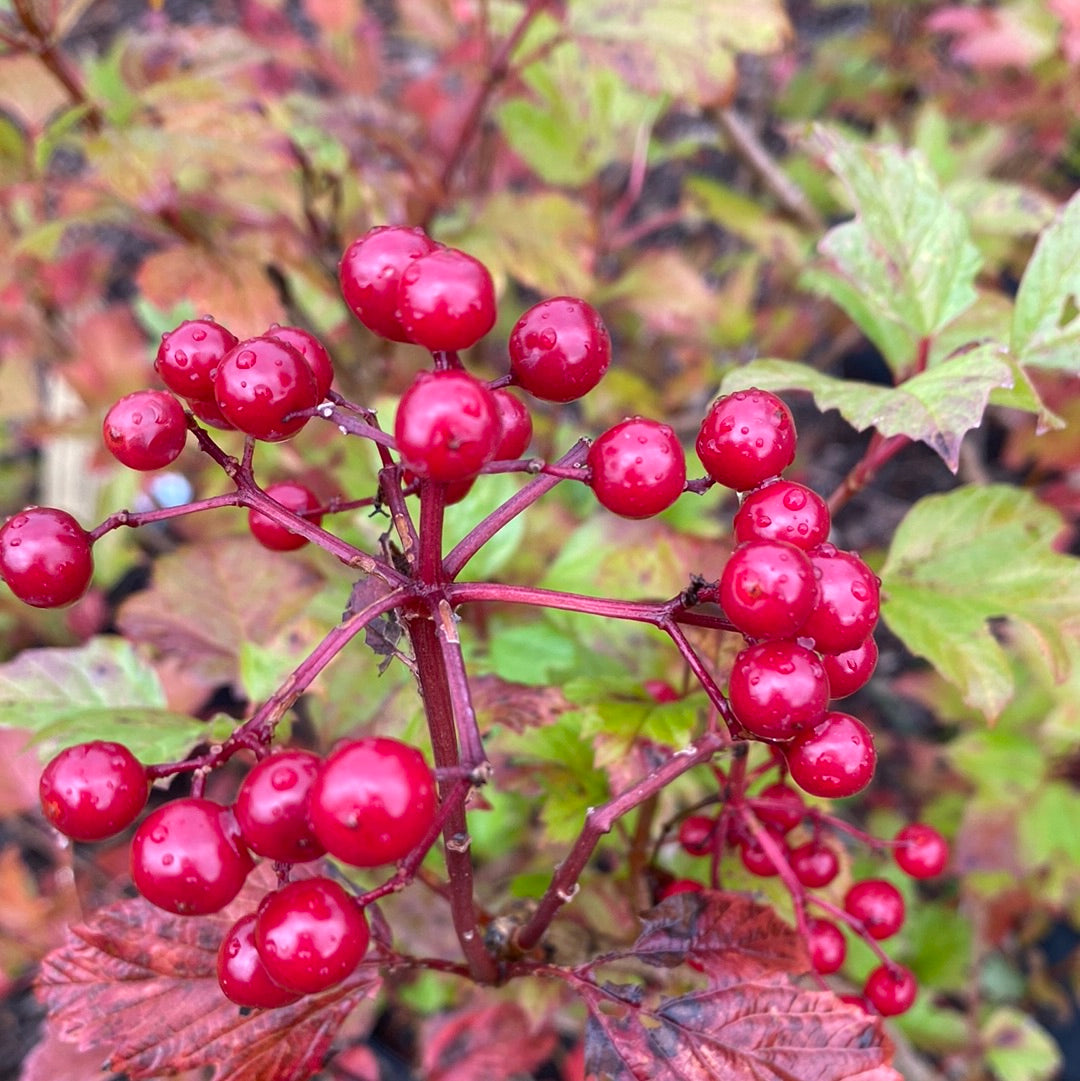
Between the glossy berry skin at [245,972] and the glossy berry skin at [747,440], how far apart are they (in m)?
0.70

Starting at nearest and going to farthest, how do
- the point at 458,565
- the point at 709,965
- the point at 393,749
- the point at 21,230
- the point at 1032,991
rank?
the point at 393,749 < the point at 458,565 < the point at 709,965 < the point at 21,230 < the point at 1032,991

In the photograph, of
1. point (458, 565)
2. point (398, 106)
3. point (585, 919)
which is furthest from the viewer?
point (398, 106)

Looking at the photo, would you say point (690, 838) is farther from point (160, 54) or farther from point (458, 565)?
point (160, 54)

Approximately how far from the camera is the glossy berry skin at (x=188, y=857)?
2.88 ft

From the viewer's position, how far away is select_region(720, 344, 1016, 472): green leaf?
4.06ft

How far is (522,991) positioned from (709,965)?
0.60 meters

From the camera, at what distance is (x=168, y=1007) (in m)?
1.22

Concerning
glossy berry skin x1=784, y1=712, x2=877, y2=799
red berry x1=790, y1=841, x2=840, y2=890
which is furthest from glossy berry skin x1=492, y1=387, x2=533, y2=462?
red berry x1=790, y1=841, x2=840, y2=890

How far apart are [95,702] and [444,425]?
1175mm

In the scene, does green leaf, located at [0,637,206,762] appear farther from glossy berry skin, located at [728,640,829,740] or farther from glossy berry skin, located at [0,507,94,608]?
glossy berry skin, located at [728,640,829,740]

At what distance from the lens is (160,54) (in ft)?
10.9

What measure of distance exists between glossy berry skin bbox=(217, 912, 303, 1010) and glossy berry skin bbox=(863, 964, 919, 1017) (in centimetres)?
95

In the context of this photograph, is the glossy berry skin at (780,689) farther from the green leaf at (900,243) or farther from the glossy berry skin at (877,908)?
the green leaf at (900,243)

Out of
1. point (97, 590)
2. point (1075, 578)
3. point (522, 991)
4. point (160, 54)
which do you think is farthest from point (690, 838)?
point (160, 54)
